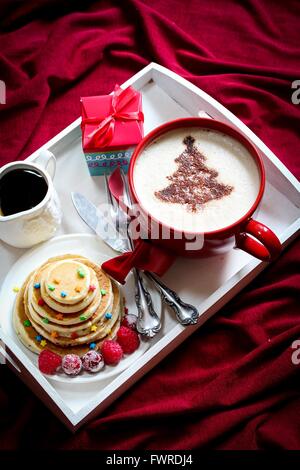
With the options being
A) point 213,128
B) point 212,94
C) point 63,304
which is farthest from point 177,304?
point 212,94

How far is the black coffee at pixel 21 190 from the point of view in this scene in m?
1.05

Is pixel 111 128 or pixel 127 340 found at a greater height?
pixel 111 128

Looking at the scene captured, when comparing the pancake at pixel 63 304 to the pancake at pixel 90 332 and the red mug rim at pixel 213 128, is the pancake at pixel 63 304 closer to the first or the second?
the pancake at pixel 90 332

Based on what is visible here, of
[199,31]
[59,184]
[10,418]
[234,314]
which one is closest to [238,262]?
[234,314]

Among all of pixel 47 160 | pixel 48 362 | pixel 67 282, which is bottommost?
pixel 48 362

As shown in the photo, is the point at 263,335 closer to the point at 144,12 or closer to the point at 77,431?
the point at 77,431

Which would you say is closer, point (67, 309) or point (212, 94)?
point (67, 309)

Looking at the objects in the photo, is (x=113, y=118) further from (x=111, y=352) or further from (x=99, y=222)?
(x=111, y=352)

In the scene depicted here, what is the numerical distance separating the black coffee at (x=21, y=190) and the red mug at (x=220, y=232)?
17cm

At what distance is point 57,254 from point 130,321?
19cm

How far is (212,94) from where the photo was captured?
4.46 ft

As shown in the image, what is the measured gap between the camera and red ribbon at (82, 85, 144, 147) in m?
1.10

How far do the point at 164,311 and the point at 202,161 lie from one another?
276 mm

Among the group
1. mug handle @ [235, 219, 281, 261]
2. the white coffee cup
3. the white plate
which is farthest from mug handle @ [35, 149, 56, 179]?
mug handle @ [235, 219, 281, 261]
